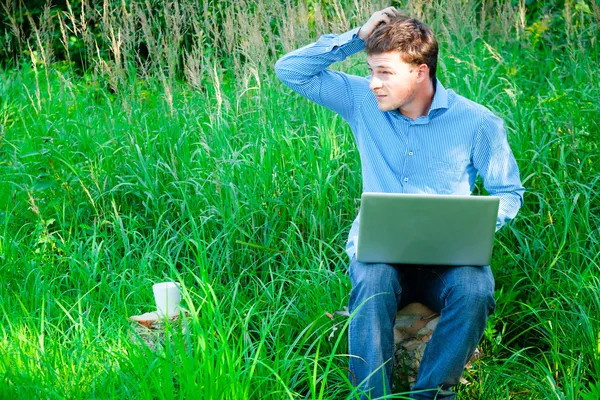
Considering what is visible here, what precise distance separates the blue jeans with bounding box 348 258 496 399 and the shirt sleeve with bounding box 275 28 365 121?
2.40 ft

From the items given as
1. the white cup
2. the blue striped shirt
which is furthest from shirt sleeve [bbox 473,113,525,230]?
the white cup

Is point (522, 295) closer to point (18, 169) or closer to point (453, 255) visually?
point (453, 255)

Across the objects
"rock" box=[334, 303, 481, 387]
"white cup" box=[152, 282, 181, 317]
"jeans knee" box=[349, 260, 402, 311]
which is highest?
"jeans knee" box=[349, 260, 402, 311]

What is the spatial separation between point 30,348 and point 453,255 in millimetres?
1383

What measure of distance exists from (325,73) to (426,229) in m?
0.89

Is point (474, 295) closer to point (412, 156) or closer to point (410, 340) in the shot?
point (410, 340)

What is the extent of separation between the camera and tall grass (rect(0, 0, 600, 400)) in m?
2.48

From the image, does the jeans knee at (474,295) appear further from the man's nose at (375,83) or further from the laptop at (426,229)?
the man's nose at (375,83)

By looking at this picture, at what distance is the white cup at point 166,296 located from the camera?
8.90 ft

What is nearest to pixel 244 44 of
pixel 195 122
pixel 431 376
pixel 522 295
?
pixel 195 122

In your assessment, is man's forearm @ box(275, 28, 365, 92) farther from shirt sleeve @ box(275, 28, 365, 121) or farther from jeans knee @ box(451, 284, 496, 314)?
jeans knee @ box(451, 284, 496, 314)

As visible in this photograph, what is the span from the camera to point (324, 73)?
303 cm

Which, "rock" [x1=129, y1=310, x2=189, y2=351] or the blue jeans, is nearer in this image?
the blue jeans

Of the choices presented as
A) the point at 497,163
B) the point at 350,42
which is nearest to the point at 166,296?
the point at 350,42
